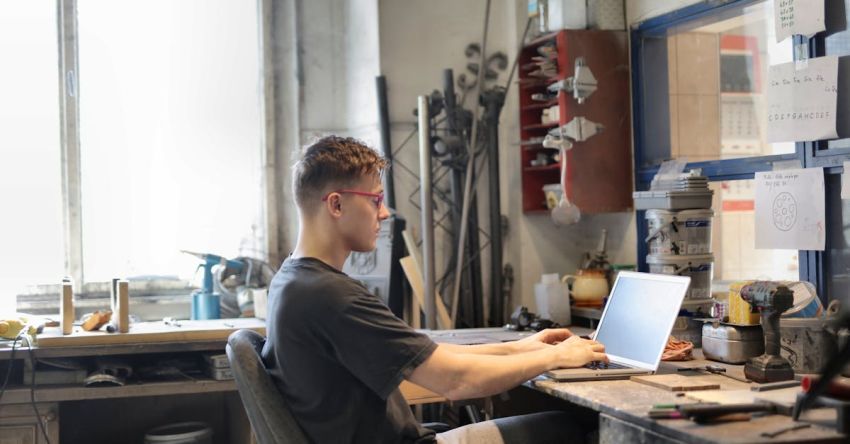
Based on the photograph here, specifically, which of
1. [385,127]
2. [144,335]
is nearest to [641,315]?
[144,335]

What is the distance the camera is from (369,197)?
2.23m

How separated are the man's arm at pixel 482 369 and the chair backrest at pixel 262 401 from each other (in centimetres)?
30

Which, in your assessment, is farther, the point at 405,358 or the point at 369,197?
the point at 369,197

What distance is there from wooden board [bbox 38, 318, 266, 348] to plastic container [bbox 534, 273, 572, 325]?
45.6 inches

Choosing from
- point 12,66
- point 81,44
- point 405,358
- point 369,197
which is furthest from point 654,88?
point 12,66

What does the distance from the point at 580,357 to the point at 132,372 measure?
1846mm

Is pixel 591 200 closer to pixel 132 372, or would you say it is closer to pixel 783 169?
pixel 783 169

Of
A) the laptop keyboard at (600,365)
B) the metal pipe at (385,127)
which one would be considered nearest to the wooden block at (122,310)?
the metal pipe at (385,127)

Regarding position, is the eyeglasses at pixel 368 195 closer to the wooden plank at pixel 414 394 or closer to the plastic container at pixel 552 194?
the wooden plank at pixel 414 394

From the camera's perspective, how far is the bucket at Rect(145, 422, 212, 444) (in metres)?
3.48

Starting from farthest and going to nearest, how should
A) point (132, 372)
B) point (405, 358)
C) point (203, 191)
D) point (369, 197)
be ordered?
point (203, 191)
point (132, 372)
point (369, 197)
point (405, 358)

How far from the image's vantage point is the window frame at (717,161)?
9.96 feet

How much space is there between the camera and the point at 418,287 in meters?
4.03

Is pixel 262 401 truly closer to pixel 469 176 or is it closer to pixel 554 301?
pixel 554 301
